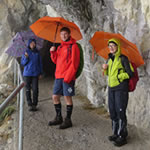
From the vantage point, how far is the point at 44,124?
4043mm

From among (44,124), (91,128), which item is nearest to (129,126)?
(91,128)

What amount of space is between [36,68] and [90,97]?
2.00 m

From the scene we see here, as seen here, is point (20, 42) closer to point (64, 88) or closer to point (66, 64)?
point (66, 64)

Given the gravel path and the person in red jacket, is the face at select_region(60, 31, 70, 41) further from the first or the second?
the gravel path

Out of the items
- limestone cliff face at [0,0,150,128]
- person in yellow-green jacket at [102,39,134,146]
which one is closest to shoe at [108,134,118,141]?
person in yellow-green jacket at [102,39,134,146]

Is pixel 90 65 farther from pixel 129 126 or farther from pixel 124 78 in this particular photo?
pixel 124 78

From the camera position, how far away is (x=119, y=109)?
3070mm

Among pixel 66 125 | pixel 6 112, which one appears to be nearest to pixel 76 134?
pixel 66 125

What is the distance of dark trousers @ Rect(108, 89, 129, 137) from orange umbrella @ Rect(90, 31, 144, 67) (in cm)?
53

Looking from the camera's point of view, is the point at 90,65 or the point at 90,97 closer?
the point at 90,65

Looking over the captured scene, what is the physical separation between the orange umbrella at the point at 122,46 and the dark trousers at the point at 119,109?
53 centimetres

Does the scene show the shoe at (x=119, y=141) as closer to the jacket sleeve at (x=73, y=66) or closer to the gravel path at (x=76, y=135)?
the gravel path at (x=76, y=135)

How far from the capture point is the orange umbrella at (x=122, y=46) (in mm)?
2842

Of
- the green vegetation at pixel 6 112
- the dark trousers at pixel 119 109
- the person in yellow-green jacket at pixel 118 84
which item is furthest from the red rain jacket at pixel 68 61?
the green vegetation at pixel 6 112
